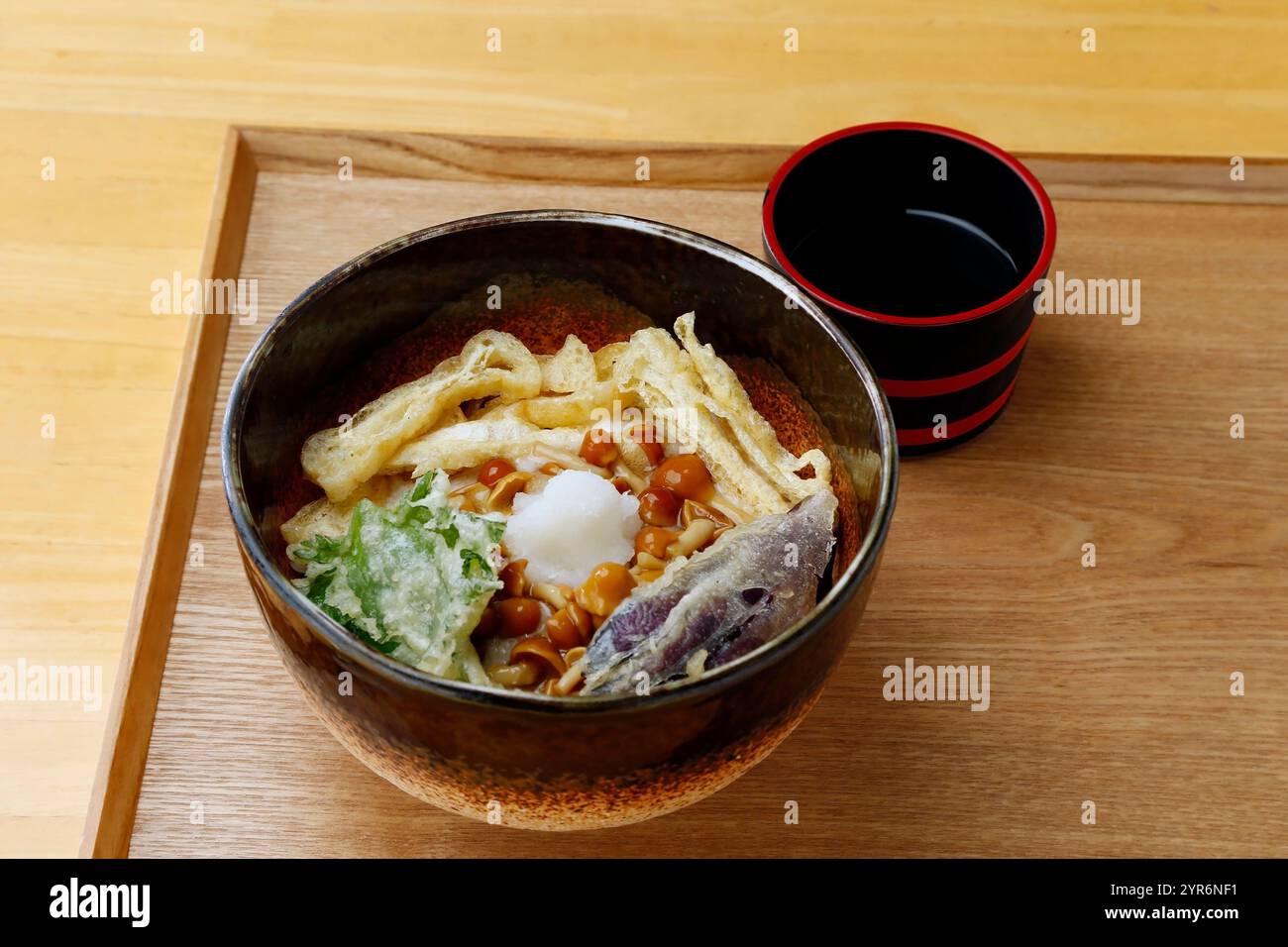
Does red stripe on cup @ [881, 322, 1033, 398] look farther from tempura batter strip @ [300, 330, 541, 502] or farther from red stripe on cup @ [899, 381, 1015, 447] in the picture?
tempura batter strip @ [300, 330, 541, 502]

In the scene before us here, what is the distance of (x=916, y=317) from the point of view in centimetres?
159

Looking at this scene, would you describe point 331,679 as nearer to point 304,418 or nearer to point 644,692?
point 644,692

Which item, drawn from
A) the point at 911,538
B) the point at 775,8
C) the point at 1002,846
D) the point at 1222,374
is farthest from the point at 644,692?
the point at 775,8

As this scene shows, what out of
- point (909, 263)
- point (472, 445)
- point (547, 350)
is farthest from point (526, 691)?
point (909, 263)

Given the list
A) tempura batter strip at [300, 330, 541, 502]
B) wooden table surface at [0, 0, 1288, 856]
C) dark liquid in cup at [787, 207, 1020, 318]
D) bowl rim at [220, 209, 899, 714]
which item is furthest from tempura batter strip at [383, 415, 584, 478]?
wooden table surface at [0, 0, 1288, 856]

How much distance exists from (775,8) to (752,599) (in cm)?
137

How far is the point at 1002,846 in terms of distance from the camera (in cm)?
133

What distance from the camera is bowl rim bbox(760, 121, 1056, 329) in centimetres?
148

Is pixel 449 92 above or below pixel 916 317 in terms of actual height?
above

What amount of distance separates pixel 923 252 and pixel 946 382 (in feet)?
0.76

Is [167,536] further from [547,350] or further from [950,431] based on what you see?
[950,431]

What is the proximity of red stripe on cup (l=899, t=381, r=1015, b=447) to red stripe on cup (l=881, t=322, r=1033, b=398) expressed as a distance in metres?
0.06

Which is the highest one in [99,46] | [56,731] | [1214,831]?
[99,46]

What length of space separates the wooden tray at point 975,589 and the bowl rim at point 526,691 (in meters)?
0.30
